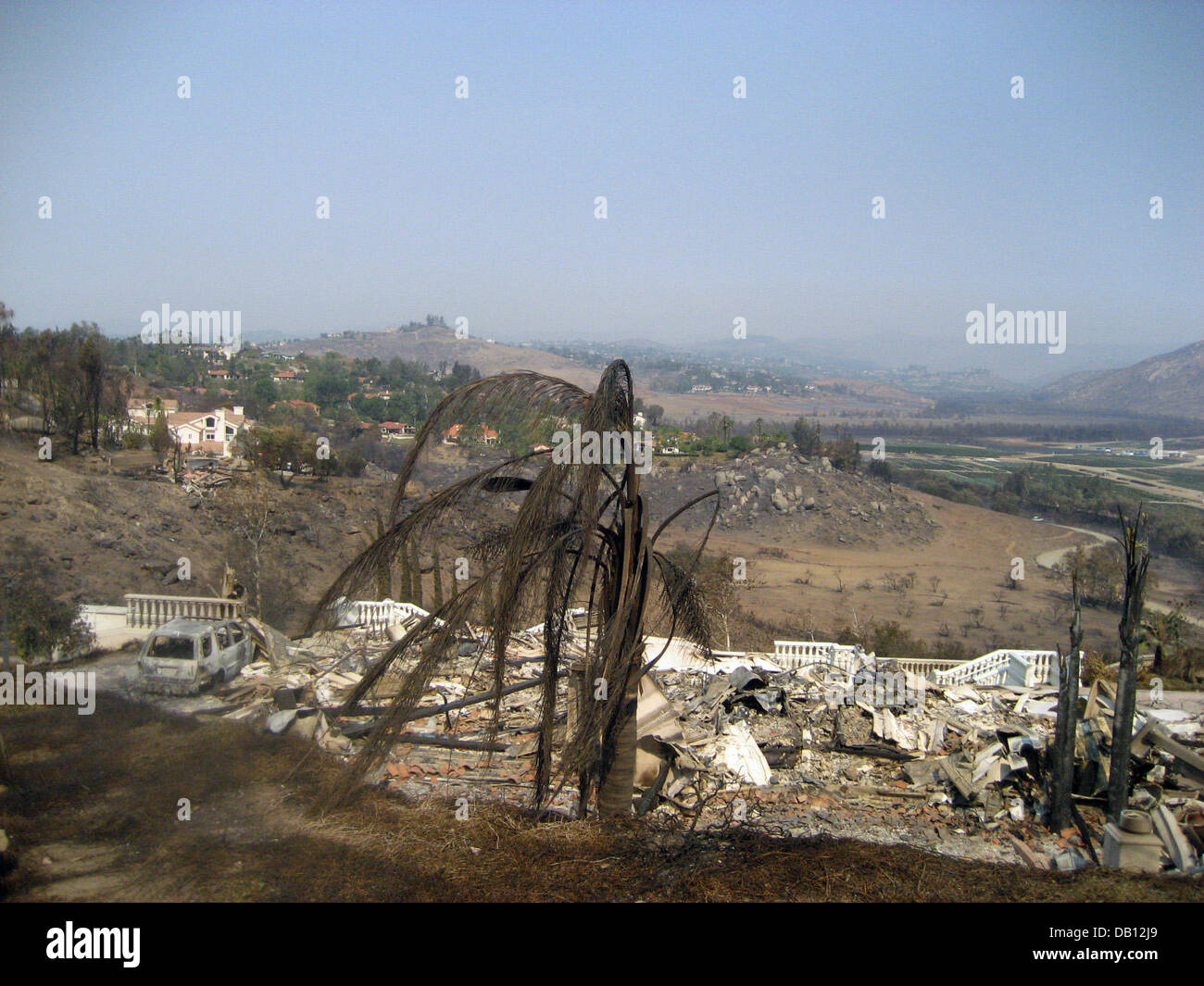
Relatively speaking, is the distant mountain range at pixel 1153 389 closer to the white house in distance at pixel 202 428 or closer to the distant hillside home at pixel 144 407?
the white house in distance at pixel 202 428

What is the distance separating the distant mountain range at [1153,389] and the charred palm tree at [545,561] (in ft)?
354

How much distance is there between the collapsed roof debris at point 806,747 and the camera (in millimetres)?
6805

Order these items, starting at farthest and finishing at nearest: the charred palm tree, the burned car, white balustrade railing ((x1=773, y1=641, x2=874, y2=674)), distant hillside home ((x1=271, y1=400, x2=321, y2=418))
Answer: distant hillside home ((x1=271, y1=400, x2=321, y2=418))
white balustrade railing ((x1=773, y1=641, x2=874, y2=674))
the burned car
the charred palm tree

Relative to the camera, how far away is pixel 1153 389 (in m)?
108

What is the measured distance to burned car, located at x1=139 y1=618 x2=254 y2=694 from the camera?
8688 mm

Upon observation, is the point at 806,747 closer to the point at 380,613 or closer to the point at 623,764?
the point at 623,764

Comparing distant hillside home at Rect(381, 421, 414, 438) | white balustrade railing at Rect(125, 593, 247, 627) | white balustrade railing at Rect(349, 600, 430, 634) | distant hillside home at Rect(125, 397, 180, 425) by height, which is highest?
distant hillside home at Rect(125, 397, 180, 425)

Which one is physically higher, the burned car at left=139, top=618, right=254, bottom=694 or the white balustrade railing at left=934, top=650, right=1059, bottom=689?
the burned car at left=139, top=618, right=254, bottom=694

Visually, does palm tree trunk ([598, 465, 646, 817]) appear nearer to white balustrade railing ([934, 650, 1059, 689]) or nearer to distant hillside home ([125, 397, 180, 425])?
white balustrade railing ([934, 650, 1059, 689])

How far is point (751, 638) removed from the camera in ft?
58.8

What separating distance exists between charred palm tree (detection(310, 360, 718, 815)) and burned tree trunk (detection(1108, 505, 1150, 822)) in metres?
4.02

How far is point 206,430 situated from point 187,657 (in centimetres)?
3287

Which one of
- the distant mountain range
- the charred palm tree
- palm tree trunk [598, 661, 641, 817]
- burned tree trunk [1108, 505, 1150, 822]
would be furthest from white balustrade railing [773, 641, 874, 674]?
the distant mountain range
